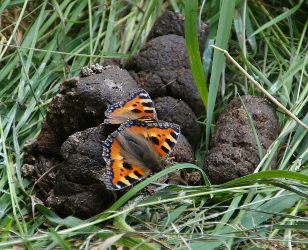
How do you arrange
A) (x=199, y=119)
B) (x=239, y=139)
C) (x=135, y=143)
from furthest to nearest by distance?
(x=199, y=119) < (x=239, y=139) < (x=135, y=143)

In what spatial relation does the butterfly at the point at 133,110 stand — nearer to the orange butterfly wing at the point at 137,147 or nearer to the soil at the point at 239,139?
the orange butterfly wing at the point at 137,147

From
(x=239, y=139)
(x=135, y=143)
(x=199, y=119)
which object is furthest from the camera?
(x=199, y=119)

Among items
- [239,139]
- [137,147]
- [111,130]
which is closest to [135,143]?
[137,147]

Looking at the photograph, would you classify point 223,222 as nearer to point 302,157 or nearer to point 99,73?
point 302,157

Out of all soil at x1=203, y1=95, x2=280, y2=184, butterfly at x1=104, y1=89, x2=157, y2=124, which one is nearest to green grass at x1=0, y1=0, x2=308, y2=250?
soil at x1=203, y1=95, x2=280, y2=184

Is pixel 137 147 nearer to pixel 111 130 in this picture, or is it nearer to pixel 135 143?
pixel 135 143

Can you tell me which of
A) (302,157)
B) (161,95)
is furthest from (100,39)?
(302,157)

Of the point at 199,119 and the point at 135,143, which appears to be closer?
the point at 135,143
